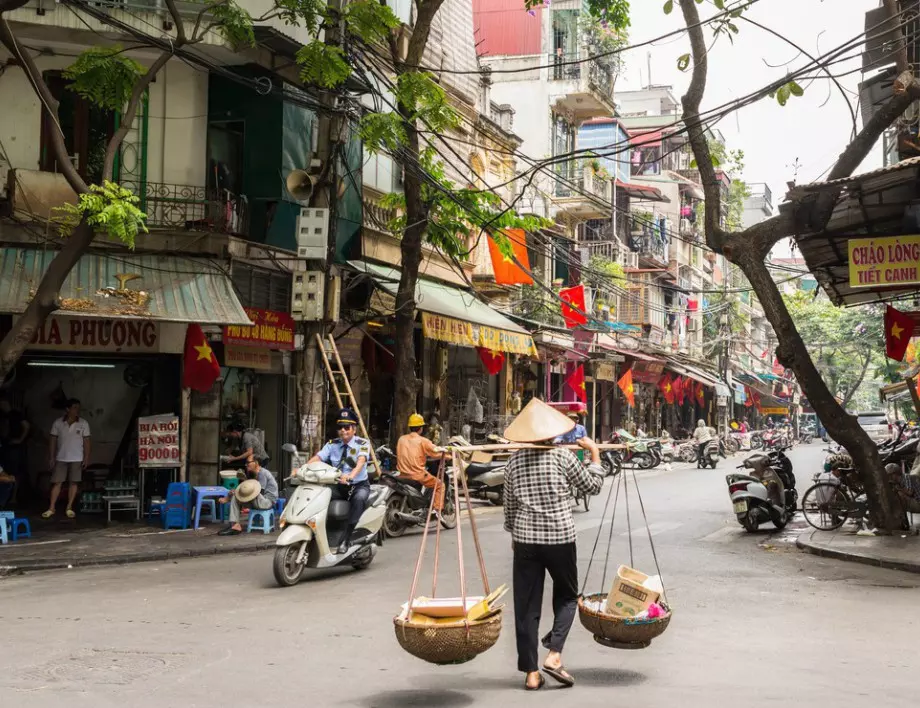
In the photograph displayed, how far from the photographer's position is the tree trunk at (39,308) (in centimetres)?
1178

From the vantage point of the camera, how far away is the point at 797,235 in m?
13.6

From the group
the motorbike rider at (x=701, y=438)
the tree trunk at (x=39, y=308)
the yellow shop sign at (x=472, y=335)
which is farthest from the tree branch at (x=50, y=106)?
the motorbike rider at (x=701, y=438)

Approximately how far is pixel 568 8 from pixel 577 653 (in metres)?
30.4

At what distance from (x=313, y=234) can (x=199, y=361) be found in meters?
2.83

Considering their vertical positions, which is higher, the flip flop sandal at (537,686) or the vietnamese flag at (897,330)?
the vietnamese flag at (897,330)

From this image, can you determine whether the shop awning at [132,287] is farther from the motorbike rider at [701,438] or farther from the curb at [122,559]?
the motorbike rider at [701,438]

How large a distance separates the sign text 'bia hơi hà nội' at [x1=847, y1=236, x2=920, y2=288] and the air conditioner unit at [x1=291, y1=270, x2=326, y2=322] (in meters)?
7.00

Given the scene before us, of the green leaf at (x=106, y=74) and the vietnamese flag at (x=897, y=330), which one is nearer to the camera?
the green leaf at (x=106, y=74)

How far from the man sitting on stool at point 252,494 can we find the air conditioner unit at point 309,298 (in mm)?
2180

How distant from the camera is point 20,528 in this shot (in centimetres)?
1387

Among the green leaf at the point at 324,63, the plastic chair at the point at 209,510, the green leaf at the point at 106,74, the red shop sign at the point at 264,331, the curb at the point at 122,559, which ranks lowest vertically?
the curb at the point at 122,559

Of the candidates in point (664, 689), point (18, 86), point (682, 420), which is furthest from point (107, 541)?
point (682, 420)

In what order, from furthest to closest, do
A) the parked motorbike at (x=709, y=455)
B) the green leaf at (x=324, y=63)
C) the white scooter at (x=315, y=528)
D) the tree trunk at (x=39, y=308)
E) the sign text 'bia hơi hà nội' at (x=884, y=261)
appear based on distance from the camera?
the parked motorbike at (x=709, y=455)
the green leaf at (x=324, y=63)
the sign text 'bia hơi hà nội' at (x=884, y=261)
the tree trunk at (x=39, y=308)
the white scooter at (x=315, y=528)

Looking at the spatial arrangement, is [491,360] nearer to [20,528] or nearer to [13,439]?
[13,439]
